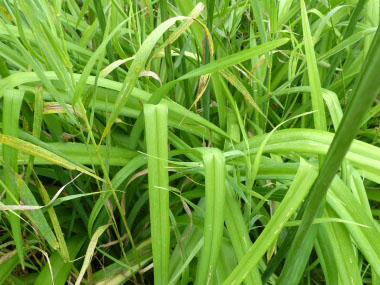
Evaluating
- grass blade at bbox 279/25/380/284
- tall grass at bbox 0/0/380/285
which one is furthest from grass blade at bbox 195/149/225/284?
grass blade at bbox 279/25/380/284

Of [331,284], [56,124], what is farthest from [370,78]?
[56,124]

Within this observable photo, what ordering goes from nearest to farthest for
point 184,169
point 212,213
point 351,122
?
point 351,122
point 212,213
point 184,169

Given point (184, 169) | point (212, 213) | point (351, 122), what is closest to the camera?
point (351, 122)

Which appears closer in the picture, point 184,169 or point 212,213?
point 212,213

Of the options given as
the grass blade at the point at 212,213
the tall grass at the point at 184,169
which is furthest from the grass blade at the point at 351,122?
the grass blade at the point at 212,213

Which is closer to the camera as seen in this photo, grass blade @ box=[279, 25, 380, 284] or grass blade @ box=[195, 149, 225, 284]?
grass blade @ box=[279, 25, 380, 284]

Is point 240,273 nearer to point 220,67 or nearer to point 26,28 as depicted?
point 220,67

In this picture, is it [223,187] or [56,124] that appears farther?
[56,124]

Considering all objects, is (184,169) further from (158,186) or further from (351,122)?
(351,122)

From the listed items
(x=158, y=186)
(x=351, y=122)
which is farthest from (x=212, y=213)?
(x=351, y=122)

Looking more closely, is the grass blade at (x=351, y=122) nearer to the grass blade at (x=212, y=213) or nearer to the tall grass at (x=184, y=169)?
the tall grass at (x=184, y=169)

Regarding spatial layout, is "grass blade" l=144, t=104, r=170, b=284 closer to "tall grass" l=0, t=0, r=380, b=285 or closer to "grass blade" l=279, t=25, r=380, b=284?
"tall grass" l=0, t=0, r=380, b=285
